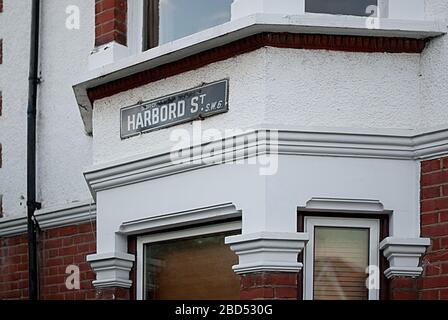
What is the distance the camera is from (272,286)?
5.77m

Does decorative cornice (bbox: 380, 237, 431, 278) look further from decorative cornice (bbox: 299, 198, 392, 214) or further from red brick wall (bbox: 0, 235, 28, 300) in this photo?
red brick wall (bbox: 0, 235, 28, 300)

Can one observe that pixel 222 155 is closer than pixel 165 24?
Yes

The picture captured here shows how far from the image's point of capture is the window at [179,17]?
6.69m

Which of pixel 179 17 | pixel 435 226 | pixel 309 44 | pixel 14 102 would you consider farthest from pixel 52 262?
pixel 435 226

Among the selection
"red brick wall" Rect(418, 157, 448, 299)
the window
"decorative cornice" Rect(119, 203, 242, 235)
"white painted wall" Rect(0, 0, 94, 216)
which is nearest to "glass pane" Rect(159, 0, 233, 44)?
the window

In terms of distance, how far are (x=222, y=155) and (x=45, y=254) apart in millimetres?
2512

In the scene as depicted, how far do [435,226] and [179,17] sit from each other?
2196 millimetres

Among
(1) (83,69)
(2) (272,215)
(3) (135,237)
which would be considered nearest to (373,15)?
(2) (272,215)

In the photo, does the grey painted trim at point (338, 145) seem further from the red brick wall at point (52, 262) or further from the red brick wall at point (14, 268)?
the red brick wall at point (14, 268)

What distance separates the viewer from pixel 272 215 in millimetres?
5836

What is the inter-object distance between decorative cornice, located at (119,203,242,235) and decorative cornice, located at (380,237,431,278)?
34.8 inches

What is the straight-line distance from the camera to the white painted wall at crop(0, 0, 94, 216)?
7949mm

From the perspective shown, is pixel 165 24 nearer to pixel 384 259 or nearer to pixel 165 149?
pixel 165 149

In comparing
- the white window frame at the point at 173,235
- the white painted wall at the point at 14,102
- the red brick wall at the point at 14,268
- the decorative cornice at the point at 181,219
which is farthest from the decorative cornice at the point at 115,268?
the white painted wall at the point at 14,102
